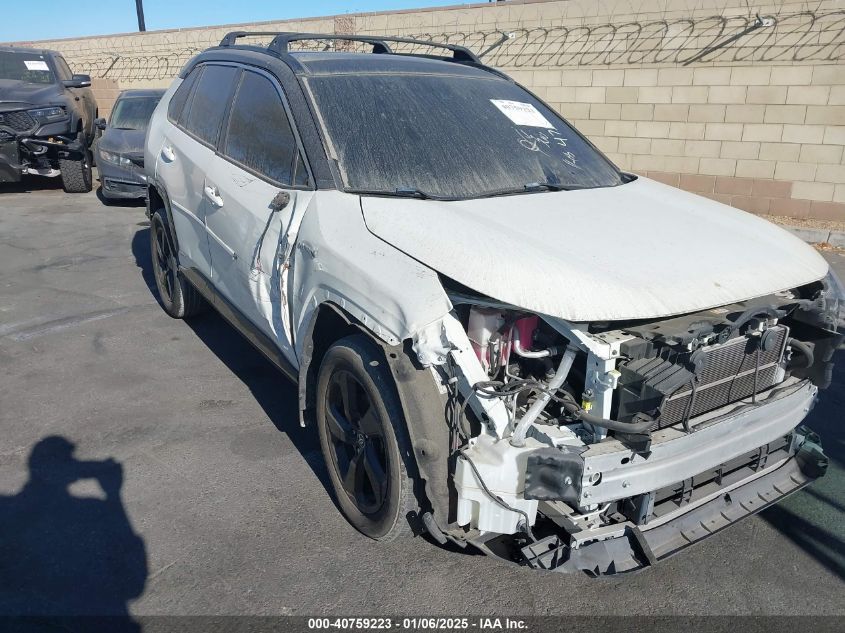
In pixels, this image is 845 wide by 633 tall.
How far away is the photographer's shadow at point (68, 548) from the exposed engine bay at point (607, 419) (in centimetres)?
140

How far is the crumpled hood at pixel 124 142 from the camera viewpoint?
10.3 m

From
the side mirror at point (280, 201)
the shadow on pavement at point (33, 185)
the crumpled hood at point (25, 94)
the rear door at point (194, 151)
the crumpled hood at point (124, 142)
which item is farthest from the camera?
the shadow on pavement at point (33, 185)

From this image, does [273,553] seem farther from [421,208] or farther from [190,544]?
[421,208]

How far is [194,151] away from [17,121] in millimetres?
8099

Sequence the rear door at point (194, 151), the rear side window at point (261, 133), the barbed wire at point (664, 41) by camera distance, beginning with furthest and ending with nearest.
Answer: the barbed wire at point (664, 41), the rear door at point (194, 151), the rear side window at point (261, 133)

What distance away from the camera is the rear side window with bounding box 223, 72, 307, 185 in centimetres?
333

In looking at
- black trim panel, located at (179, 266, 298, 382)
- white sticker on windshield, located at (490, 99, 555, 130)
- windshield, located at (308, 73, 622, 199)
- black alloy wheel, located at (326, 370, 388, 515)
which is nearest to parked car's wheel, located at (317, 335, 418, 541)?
black alloy wheel, located at (326, 370, 388, 515)

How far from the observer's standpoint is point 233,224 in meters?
3.61

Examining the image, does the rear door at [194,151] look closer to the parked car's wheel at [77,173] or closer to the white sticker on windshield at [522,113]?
the white sticker on windshield at [522,113]

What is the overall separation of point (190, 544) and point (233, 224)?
1.61 m

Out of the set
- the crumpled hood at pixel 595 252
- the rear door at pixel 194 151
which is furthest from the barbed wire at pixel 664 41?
the rear door at pixel 194 151

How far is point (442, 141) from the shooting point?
132 inches

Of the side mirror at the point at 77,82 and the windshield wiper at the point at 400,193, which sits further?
the side mirror at the point at 77,82

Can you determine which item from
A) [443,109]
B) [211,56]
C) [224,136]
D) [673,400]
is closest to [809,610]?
[673,400]
